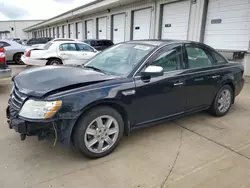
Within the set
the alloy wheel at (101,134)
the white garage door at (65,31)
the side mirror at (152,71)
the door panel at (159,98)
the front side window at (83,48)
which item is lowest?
the alloy wheel at (101,134)

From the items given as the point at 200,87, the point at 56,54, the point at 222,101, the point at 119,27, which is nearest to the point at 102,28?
the point at 119,27

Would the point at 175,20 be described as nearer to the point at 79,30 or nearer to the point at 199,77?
the point at 199,77

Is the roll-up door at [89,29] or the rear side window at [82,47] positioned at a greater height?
the roll-up door at [89,29]

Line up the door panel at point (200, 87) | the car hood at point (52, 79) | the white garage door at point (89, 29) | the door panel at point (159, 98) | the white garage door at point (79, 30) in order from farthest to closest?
1. the white garage door at point (79, 30)
2. the white garage door at point (89, 29)
3. the door panel at point (200, 87)
4. the door panel at point (159, 98)
5. the car hood at point (52, 79)

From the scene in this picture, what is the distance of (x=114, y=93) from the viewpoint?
269 centimetres

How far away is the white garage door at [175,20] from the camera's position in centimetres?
1151

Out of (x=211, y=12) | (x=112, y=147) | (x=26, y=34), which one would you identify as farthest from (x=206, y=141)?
(x=26, y=34)

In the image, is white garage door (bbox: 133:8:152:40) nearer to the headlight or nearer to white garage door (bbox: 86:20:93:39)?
white garage door (bbox: 86:20:93:39)

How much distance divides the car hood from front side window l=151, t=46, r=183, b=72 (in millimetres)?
820

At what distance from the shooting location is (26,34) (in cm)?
6206

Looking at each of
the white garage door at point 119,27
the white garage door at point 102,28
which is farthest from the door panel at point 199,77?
the white garage door at point 102,28

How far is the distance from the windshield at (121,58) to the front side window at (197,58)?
30.8 inches

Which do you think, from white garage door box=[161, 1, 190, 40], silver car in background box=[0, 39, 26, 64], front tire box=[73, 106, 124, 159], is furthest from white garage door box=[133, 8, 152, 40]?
front tire box=[73, 106, 124, 159]

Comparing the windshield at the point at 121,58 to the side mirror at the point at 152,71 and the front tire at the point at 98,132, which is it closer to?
the side mirror at the point at 152,71
